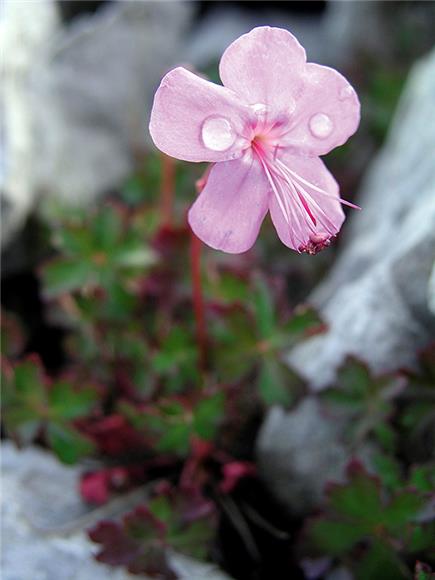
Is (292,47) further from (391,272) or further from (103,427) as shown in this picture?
(103,427)

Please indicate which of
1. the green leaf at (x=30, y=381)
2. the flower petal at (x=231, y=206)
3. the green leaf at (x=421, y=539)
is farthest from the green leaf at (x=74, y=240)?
the green leaf at (x=421, y=539)

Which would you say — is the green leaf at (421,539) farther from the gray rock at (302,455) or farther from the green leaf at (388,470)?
the gray rock at (302,455)

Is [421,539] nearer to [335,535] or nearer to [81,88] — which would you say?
[335,535]

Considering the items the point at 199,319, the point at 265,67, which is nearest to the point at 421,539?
the point at 199,319

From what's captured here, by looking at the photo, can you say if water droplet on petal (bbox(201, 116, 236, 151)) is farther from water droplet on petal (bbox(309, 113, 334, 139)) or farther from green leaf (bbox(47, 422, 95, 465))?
green leaf (bbox(47, 422, 95, 465))

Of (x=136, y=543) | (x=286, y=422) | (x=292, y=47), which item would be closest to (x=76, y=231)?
(x=286, y=422)

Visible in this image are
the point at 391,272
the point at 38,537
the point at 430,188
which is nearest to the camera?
the point at 38,537
